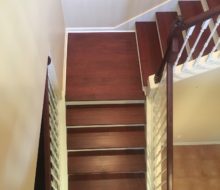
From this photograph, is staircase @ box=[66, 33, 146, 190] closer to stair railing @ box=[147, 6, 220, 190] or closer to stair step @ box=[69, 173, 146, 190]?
stair step @ box=[69, 173, 146, 190]

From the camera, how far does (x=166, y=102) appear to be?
2781mm

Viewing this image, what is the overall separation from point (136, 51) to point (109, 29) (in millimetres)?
504

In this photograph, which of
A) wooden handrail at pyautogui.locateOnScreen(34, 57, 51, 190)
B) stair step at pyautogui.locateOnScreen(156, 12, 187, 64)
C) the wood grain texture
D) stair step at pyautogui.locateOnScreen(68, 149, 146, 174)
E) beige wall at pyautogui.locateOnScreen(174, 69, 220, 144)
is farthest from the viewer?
the wood grain texture

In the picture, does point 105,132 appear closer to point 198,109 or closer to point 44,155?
Answer: point 198,109

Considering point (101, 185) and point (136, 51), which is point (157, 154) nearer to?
point (101, 185)

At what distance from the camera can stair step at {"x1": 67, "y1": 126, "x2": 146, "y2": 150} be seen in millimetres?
3834

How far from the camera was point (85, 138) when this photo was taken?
3861 millimetres

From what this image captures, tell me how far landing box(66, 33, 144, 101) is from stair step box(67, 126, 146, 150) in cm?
38

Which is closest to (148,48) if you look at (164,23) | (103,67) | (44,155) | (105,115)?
(164,23)

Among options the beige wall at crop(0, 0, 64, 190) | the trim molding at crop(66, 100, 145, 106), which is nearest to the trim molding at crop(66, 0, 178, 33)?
the trim molding at crop(66, 100, 145, 106)

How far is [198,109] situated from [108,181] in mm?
1392

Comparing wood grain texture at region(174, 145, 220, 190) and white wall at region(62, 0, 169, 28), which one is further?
wood grain texture at region(174, 145, 220, 190)

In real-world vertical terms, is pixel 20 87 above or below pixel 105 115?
below

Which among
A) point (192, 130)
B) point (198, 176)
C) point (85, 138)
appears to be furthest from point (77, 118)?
point (198, 176)
